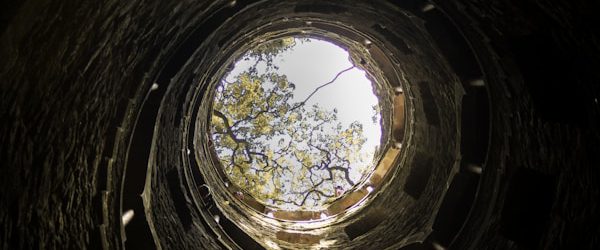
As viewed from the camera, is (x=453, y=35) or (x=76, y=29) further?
(x=453, y=35)

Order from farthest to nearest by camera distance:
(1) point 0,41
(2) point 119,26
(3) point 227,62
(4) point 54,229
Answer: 1. (3) point 227,62
2. (2) point 119,26
3. (4) point 54,229
4. (1) point 0,41

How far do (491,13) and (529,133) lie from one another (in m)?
1.38

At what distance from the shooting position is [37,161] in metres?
3.07

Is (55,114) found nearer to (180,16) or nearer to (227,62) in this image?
(180,16)

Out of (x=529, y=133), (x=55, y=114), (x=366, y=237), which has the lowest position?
(x=366, y=237)

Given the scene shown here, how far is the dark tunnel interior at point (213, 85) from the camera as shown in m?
3.02

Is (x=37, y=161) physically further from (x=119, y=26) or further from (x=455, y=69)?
(x=455, y=69)

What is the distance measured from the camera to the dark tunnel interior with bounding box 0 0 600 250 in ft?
9.91

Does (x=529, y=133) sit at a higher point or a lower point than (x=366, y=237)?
higher

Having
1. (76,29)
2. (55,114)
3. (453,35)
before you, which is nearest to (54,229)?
(55,114)

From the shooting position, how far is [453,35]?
569cm

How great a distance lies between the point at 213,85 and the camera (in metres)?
8.84

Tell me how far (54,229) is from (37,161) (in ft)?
2.18

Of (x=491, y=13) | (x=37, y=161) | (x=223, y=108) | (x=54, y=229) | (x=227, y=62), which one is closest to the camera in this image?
(x=37, y=161)
